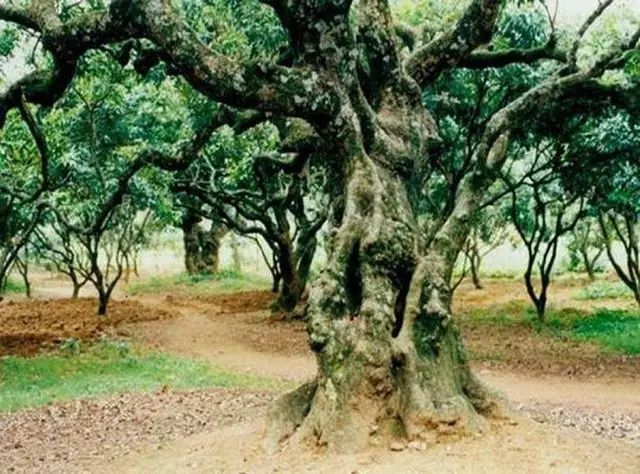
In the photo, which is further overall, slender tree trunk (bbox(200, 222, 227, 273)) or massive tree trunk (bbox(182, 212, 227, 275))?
slender tree trunk (bbox(200, 222, 227, 273))

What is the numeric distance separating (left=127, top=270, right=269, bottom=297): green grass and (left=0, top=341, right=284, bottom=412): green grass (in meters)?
15.4

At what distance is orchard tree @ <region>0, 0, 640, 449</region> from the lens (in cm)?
728

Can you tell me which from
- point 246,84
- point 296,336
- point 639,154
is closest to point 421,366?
point 246,84

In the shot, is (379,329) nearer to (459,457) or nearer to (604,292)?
(459,457)

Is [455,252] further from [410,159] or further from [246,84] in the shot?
[246,84]

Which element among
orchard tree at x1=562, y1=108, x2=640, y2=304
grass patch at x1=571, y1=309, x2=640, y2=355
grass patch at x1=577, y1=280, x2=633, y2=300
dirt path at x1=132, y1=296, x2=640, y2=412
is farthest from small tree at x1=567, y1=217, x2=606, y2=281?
dirt path at x1=132, y1=296, x2=640, y2=412

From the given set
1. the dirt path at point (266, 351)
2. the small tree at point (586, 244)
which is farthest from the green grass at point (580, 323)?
the small tree at point (586, 244)

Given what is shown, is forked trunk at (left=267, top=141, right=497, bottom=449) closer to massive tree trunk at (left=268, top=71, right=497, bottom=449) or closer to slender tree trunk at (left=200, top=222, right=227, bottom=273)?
massive tree trunk at (left=268, top=71, right=497, bottom=449)

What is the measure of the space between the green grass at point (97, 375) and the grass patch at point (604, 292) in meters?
17.6

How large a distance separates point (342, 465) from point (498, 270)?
39222mm

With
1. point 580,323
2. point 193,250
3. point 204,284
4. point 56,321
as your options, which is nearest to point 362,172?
point 580,323

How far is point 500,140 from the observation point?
8812 millimetres

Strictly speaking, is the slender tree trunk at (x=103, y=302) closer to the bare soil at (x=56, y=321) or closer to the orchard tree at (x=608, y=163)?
the bare soil at (x=56, y=321)

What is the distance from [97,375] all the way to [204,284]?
842 inches
